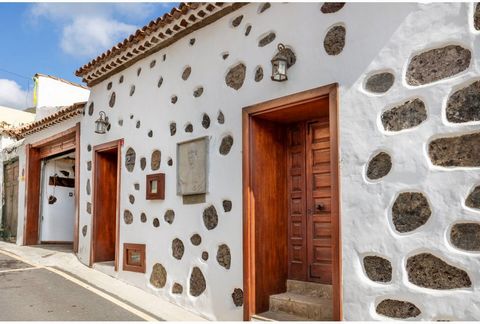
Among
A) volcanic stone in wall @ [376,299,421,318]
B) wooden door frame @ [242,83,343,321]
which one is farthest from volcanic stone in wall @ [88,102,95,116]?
volcanic stone in wall @ [376,299,421,318]

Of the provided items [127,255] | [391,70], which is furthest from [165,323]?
[391,70]

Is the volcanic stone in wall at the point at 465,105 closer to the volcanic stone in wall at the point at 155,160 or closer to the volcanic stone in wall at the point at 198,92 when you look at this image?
the volcanic stone in wall at the point at 198,92

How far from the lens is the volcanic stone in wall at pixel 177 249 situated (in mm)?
6145

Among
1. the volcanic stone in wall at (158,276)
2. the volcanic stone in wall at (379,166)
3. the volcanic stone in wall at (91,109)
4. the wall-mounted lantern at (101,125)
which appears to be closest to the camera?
the volcanic stone in wall at (379,166)

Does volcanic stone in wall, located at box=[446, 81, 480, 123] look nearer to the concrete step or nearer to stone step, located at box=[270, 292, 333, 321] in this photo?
stone step, located at box=[270, 292, 333, 321]

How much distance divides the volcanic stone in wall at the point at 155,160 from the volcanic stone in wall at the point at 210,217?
1.39m

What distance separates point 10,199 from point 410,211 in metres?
11.9

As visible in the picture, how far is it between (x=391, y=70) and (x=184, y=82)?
3.22m

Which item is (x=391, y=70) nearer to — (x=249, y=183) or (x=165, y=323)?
(x=249, y=183)

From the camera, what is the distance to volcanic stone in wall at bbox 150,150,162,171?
6754 millimetres

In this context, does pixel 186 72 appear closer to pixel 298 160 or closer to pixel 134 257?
pixel 298 160

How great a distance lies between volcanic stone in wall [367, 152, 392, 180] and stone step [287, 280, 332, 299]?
1519mm

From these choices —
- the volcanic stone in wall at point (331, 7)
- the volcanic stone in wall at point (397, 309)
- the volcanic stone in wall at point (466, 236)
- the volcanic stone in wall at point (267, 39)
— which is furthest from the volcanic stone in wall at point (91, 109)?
the volcanic stone in wall at point (466, 236)

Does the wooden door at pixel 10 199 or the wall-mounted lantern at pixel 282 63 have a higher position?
the wall-mounted lantern at pixel 282 63
